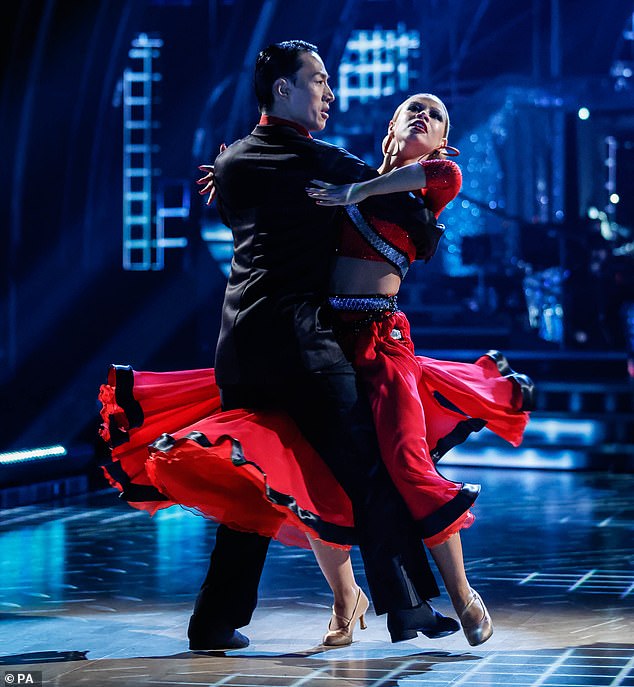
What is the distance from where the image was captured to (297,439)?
3.14 m

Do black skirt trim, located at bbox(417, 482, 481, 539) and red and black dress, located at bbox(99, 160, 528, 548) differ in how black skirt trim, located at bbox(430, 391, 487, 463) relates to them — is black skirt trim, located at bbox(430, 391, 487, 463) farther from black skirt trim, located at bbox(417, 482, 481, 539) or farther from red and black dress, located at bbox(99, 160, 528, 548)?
black skirt trim, located at bbox(417, 482, 481, 539)

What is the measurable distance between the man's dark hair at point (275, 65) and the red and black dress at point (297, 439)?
15.1 inches

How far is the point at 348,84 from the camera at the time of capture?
1207 cm

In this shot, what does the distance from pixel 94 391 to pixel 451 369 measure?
4.28 meters

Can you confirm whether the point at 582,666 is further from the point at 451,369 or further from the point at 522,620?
the point at 451,369

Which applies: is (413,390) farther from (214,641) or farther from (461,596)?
(214,641)

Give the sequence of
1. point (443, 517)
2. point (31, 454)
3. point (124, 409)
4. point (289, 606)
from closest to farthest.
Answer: point (443, 517) < point (124, 409) < point (289, 606) < point (31, 454)

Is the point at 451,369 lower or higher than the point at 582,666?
higher

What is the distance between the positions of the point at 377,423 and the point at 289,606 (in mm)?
945

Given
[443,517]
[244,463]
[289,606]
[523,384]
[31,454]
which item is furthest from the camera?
[31,454]

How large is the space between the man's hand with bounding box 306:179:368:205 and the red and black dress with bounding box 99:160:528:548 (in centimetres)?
14

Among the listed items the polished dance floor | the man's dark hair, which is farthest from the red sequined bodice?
the polished dance floor

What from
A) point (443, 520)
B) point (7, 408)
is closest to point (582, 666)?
point (443, 520)

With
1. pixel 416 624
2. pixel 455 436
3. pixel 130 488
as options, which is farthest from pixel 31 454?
pixel 416 624
